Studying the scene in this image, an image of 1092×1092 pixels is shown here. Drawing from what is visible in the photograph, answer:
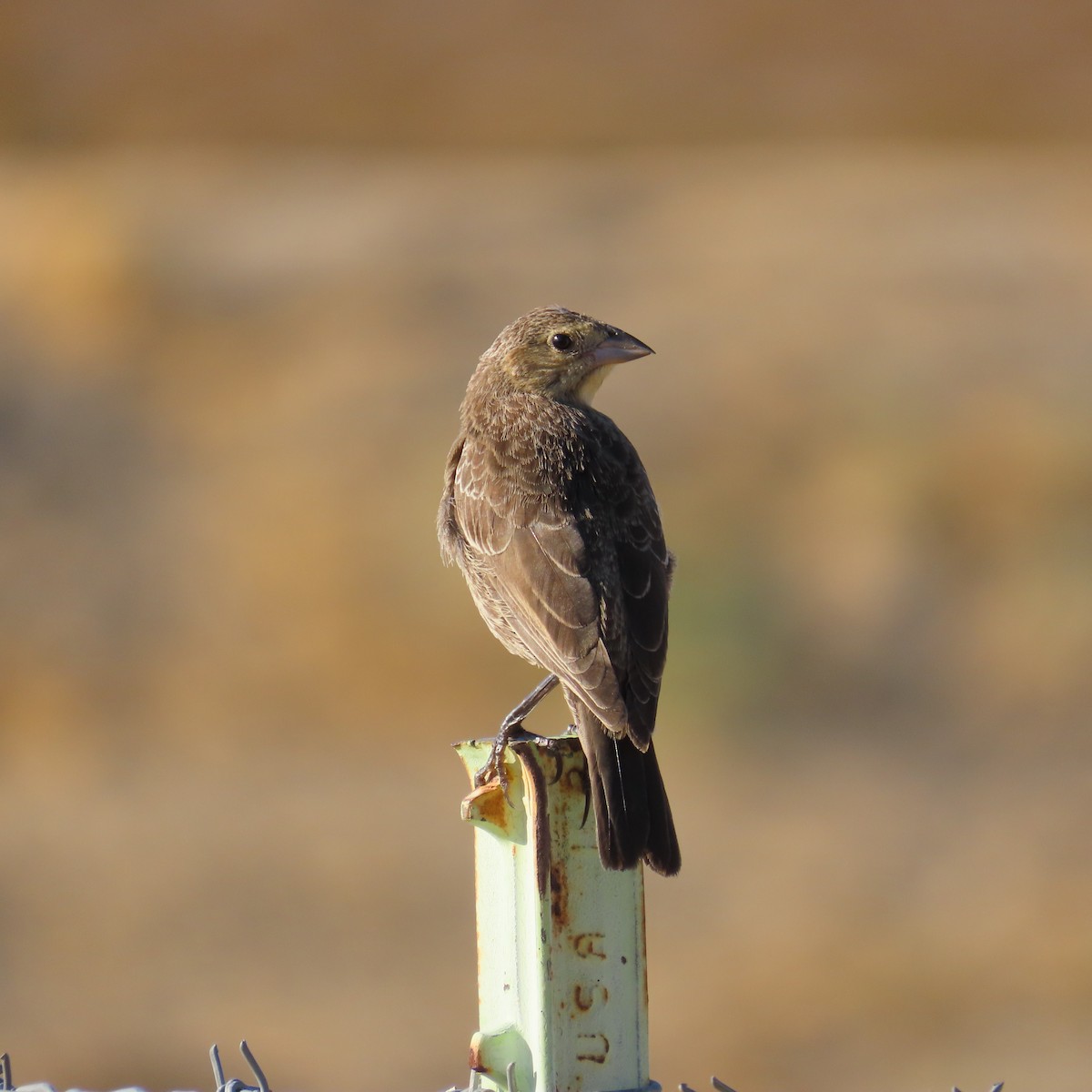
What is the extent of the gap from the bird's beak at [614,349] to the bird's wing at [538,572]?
491mm

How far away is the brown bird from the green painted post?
0.10 meters

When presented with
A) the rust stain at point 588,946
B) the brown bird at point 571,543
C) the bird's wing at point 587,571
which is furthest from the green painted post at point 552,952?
the bird's wing at point 587,571

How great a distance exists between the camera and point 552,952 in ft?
10.3

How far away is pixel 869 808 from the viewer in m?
13.5

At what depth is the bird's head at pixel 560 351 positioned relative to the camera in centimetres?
523

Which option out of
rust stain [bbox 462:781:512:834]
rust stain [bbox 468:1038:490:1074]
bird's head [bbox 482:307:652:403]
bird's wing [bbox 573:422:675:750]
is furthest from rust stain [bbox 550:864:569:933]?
bird's head [bbox 482:307:652:403]

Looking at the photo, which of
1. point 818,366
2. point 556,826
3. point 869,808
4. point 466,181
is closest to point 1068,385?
point 818,366

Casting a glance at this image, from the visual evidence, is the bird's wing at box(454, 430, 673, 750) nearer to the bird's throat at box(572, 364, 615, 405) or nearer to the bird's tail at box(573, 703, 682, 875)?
the bird's tail at box(573, 703, 682, 875)

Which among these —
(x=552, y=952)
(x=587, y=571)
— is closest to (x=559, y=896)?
(x=552, y=952)

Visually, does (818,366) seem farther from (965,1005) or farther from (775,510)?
(965,1005)

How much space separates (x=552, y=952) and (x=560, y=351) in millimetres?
2443

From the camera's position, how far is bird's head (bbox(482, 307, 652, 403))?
5.23 meters

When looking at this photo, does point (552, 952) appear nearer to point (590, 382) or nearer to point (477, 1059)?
point (477, 1059)

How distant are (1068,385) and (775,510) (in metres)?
2.76
